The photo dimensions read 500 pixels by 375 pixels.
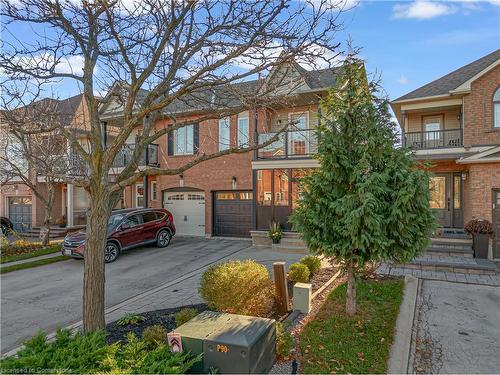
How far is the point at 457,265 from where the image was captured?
972 cm

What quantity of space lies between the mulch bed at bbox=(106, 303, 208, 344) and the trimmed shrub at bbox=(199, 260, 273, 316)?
0.81m

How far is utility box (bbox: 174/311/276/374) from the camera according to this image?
361cm

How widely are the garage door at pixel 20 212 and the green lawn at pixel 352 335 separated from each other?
898 inches

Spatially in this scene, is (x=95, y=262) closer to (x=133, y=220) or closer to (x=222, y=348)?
(x=222, y=348)

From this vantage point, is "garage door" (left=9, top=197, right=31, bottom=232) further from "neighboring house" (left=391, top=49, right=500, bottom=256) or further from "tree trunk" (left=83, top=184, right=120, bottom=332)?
"neighboring house" (left=391, top=49, right=500, bottom=256)

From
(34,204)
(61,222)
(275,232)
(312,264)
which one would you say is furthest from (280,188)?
(34,204)

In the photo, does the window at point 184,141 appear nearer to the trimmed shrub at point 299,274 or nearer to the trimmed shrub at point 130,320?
the trimmed shrub at point 299,274

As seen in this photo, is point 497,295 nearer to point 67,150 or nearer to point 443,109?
point 443,109

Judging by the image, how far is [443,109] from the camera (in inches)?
602

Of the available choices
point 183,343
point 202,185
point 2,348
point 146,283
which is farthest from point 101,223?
point 202,185

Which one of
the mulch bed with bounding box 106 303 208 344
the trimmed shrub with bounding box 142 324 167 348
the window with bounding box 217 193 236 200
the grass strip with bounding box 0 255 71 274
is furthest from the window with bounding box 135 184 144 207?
the trimmed shrub with bounding box 142 324 167 348

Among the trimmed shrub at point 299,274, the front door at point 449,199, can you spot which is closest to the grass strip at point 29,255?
the trimmed shrub at point 299,274

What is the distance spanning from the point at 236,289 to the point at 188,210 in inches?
484

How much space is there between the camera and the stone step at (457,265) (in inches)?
374
